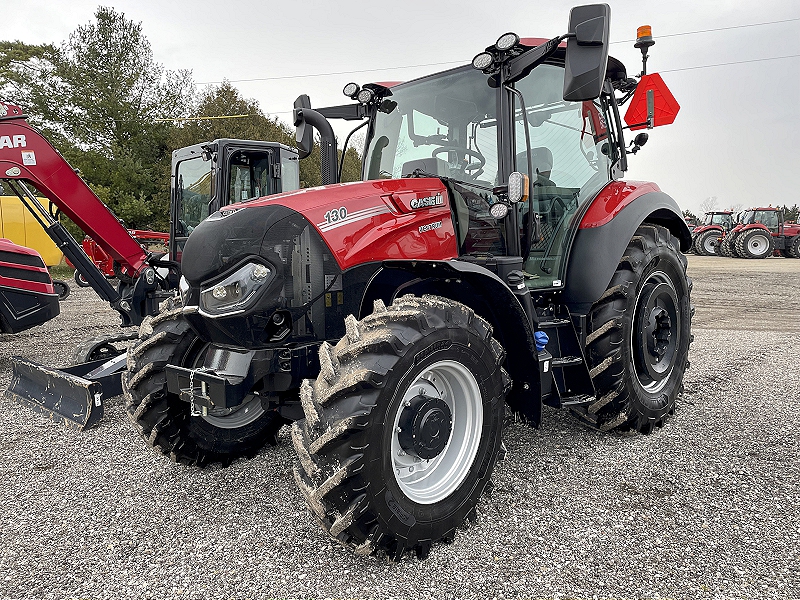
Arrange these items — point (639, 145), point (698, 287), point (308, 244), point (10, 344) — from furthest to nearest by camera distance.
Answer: point (698, 287) → point (10, 344) → point (639, 145) → point (308, 244)

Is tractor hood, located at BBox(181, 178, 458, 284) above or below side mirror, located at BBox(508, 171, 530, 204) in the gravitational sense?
below

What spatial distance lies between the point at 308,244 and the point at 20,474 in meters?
2.41

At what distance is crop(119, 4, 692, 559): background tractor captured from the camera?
2418 millimetres

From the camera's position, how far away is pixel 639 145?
171 inches

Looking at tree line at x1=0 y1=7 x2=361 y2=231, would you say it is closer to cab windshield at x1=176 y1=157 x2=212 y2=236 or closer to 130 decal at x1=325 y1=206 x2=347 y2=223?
cab windshield at x1=176 y1=157 x2=212 y2=236

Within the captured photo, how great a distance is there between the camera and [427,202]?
3.08 metres

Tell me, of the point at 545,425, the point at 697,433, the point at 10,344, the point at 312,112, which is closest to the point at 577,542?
Result: the point at 545,425

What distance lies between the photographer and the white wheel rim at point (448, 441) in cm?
265

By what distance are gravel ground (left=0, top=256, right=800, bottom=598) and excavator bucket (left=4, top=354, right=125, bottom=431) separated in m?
0.22

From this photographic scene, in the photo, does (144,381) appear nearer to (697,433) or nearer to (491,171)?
(491,171)

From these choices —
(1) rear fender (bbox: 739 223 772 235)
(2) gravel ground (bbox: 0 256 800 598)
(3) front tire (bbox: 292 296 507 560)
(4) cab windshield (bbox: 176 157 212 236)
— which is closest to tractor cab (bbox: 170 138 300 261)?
(4) cab windshield (bbox: 176 157 212 236)

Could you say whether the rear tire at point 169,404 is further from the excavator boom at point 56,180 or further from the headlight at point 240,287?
the excavator boom at point 56,180

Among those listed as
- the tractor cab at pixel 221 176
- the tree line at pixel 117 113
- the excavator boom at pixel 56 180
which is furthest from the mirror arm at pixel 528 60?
the tree line at pixel 117 113

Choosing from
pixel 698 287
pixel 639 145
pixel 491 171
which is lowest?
pixel 698 287
